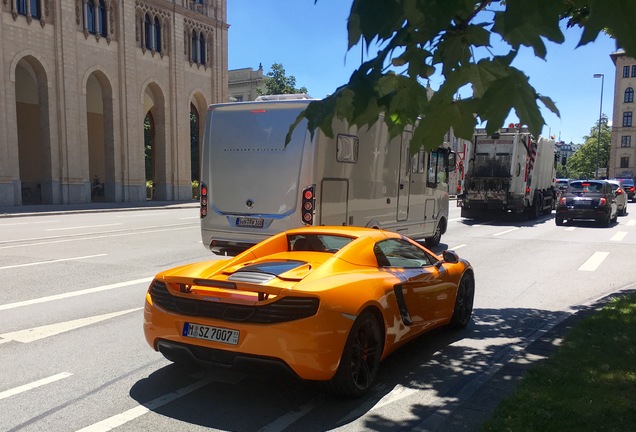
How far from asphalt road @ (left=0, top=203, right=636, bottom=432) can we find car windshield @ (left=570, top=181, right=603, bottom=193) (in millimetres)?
11188

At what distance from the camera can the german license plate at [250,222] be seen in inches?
354

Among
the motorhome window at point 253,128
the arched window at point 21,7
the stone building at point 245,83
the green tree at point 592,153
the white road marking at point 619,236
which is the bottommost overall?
the white road marking at point 619,236

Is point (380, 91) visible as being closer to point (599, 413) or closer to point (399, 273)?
point (399, 273)

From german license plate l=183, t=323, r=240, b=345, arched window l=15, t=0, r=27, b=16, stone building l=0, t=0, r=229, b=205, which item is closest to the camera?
german license plate l=183, t=323, r=240, b=345

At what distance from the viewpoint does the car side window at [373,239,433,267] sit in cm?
520

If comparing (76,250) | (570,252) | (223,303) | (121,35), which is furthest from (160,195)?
(223,303)

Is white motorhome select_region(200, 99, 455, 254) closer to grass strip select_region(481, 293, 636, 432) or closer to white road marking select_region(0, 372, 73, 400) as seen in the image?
grass strip select_region(481, 293, 636, 432)

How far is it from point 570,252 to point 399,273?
10.1 meters

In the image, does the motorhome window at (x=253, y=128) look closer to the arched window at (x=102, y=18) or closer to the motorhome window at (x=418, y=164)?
the motorhome window at (x=418, y=164)

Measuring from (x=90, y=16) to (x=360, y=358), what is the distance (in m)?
34.6

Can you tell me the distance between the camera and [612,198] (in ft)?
70.9

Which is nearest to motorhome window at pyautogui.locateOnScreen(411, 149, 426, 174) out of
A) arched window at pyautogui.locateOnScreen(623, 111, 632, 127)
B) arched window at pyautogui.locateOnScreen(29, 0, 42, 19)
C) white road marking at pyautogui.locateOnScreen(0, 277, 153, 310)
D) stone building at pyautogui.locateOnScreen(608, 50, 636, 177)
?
white road marking at pyautogui.locateOnScreen(0, 277, 153, 310)

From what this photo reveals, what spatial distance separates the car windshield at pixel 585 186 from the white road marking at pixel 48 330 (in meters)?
19.8

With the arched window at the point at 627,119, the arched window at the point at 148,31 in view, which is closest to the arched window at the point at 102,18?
the arched window at the point at 148,31
